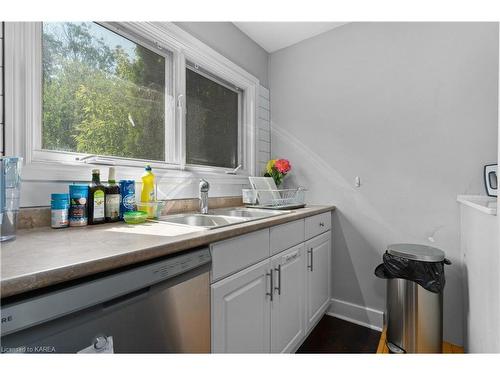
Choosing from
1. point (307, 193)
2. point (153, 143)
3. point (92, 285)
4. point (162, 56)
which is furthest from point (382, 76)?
point (92, 285)

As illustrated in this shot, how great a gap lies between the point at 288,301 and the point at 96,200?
1.20 m

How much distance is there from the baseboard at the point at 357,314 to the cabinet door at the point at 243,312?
1162 mm

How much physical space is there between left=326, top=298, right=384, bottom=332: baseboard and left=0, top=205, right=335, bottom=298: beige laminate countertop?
1.56 meters

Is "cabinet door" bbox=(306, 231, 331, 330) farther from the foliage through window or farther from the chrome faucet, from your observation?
the foliage through window

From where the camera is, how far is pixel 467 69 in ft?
5.98

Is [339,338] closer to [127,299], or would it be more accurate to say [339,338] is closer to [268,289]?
[268,289]

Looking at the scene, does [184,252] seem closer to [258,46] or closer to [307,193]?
[307,193]

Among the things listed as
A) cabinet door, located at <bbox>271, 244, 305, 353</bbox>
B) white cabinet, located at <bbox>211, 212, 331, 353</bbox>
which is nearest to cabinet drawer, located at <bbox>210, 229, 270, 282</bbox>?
white cabinet, located at <bbox>211, 212, 331, 353</bbox>

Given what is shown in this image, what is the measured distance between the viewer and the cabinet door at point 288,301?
4.90 ft

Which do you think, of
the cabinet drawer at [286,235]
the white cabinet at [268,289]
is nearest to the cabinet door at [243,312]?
the white cabinet at [268,289]

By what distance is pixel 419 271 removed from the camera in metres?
1.63

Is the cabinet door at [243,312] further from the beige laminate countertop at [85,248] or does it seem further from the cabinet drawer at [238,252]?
the beige laminate countertop at [85,248]
